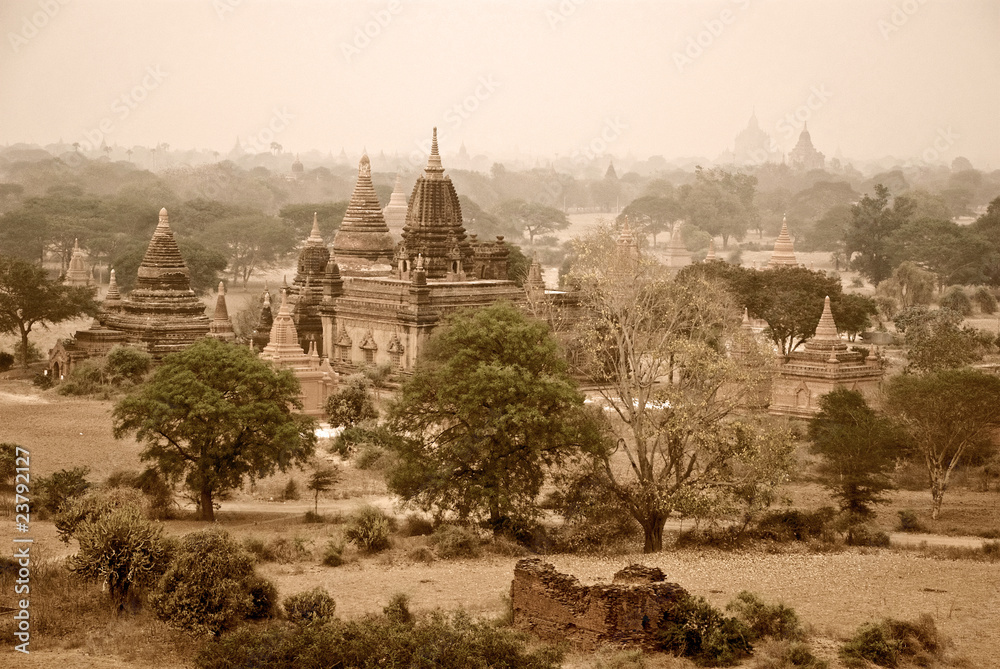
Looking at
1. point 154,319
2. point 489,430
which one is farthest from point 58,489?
point 154,319

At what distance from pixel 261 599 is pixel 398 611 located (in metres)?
1.89

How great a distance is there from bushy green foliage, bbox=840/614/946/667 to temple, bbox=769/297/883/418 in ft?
72.0

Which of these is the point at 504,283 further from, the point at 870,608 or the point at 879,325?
the point at 870,608

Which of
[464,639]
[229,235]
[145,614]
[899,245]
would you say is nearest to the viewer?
[464,639]

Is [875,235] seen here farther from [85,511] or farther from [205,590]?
[205,590]

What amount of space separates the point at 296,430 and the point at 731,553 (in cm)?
834

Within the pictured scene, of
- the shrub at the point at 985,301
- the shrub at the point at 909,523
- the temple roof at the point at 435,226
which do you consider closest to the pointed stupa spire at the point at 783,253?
the shrub at the point at 985,301

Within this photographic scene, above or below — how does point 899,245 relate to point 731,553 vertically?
above

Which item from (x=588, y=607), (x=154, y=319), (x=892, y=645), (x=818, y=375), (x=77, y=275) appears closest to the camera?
(x=892, y=645)

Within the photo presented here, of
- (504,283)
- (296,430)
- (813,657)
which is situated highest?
(504,283)

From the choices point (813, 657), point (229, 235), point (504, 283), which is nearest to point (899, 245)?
point (229, 235)

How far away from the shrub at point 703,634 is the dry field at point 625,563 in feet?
1.19

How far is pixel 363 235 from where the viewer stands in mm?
59312

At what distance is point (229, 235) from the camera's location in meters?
100
